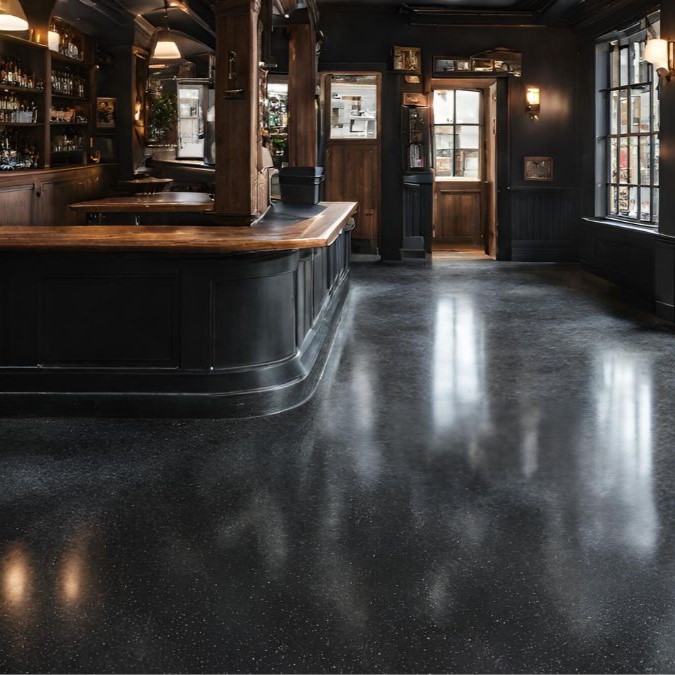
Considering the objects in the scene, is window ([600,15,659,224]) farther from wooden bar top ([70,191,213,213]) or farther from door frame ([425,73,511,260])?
wooden bar top ([70,191,213,213])

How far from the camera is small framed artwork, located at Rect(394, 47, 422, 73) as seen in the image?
1230cm

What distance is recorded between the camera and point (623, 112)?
10773 mm

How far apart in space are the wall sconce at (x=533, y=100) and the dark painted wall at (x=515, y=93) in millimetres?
79

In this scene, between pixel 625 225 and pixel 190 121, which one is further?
pixel 190 121

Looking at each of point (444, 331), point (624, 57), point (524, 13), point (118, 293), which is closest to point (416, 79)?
point (524, 13)

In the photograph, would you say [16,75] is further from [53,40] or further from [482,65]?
[482,65]

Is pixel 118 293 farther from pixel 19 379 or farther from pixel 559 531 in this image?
pixel 559 531

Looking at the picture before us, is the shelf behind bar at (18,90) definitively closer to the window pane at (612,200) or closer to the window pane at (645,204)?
the window pane at (645,204)

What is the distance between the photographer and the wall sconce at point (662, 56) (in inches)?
310

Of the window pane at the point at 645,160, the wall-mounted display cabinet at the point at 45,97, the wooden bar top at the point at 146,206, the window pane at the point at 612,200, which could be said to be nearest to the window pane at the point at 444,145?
the window pane at the point at 612,200

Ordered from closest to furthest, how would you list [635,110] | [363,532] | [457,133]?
[363,532] < [635,110] < [457,133]

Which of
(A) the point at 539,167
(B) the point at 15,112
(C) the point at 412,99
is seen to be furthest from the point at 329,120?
(B) the point at 15,112

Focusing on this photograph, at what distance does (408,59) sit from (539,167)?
92.6 inches

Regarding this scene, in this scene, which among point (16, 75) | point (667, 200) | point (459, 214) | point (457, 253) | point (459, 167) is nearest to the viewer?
point (667, 200)
